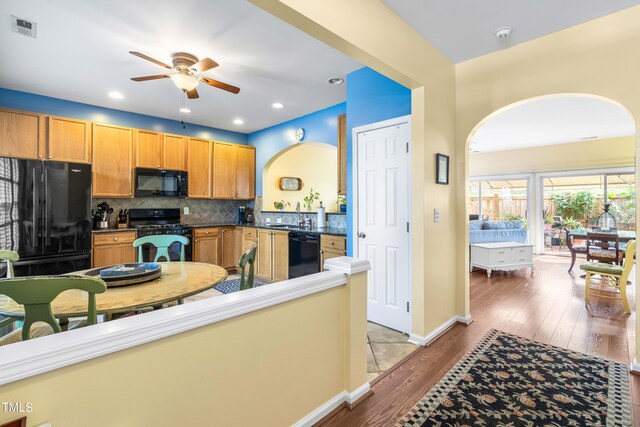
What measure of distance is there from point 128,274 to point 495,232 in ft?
20.1

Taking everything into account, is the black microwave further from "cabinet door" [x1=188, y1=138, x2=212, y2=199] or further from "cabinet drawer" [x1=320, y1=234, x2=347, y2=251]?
"cabinet drawer" [x1=320, y1=234, x2=347, y2=251]

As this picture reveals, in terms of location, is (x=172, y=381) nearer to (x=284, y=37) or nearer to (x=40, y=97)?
(x=284, y=37)

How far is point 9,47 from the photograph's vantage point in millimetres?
2795

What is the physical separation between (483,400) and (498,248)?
3.92 meters

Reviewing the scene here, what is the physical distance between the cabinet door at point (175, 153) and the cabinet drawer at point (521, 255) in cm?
605

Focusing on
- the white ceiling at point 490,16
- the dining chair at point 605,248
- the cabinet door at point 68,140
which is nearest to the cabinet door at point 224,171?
the cabinet door at point 68,140

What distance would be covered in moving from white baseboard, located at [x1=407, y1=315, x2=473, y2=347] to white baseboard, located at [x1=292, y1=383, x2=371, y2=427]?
85 centimetres

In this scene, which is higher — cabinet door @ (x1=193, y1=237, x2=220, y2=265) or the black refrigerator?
the black refrigerator

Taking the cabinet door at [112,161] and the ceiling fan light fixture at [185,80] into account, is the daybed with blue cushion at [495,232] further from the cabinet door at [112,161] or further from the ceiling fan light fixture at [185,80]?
the cabinet door at [112,161]

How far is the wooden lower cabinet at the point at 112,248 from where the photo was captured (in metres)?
3.99

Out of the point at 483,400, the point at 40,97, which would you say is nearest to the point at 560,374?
the point at 483,400

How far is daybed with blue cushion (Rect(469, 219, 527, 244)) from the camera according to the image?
574cm

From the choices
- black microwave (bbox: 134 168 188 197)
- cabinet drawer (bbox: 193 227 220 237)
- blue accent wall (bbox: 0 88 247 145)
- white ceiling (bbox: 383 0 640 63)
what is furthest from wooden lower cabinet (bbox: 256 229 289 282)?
white ceiling (bbox: 383 0 640 63)

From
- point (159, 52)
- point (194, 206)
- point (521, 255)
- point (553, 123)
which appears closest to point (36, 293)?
point (159, 52)
